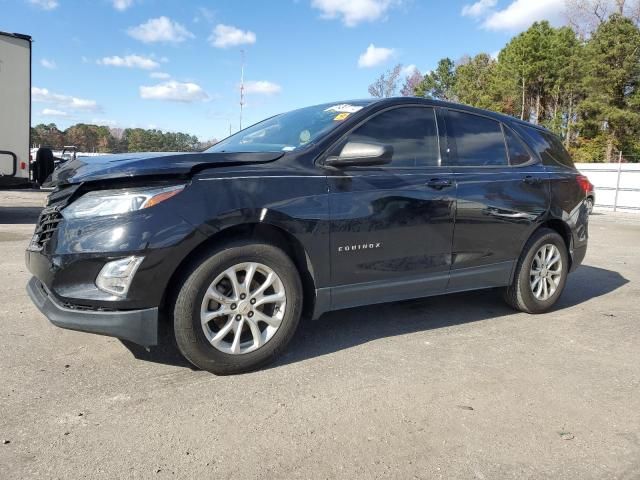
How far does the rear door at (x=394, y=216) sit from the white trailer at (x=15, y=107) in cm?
902

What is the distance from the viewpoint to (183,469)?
2.28m

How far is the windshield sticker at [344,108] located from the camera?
3.85 meters

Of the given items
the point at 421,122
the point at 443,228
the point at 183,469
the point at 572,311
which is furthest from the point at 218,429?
the point at 572,311

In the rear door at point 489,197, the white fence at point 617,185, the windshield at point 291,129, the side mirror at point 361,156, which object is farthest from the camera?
the white fence at point 617,185

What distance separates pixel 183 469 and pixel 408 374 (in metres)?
1.59

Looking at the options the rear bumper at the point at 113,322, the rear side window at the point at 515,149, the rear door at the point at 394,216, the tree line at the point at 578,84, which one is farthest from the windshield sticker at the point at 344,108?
the tree line at the point at 578,84

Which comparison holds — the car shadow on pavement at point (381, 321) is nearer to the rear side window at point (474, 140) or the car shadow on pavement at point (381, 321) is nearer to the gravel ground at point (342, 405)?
the gravel ground at point (342, 405)

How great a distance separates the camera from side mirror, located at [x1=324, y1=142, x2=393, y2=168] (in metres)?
3.42

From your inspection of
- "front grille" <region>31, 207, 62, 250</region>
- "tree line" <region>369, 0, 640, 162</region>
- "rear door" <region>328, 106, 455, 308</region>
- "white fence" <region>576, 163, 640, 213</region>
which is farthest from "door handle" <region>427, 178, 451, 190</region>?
"tree line" <region>369, 0, 640, 162</region>

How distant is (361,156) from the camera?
3.42 m

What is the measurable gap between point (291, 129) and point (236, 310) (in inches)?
62.1

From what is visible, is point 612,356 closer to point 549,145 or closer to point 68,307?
point 549,145

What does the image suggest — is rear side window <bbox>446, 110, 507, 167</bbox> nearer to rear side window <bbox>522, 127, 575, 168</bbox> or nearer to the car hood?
rear side window <bbox>522, 127, 575, 168</bbox>

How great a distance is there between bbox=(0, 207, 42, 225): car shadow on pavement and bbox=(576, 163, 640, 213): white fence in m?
20.3
